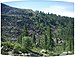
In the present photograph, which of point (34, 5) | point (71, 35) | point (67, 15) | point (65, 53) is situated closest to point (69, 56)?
point (65, 53)

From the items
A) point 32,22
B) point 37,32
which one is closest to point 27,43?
point 37,32

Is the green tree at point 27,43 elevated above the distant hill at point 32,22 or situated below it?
below

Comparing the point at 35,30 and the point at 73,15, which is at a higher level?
the point at 73,15

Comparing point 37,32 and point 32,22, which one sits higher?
point 32,22

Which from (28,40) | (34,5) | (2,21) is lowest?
(28,40)

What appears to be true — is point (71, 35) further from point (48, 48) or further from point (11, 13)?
point (11, 13)

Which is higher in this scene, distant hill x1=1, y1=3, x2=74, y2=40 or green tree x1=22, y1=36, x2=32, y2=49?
distant hill x1=1, y1=3, x2=74, y2=40

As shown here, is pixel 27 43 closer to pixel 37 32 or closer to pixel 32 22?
pixel 37 32

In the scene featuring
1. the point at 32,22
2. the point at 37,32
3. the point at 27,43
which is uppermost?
the point at 32,22
